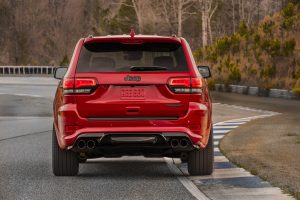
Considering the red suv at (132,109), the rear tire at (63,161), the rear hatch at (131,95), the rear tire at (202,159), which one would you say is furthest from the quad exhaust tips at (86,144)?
the rear tire at (202,159)

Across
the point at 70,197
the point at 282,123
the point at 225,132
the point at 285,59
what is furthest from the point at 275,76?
the point at 70,197

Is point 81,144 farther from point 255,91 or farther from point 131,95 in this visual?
point 255,91

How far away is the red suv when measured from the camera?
9938mm

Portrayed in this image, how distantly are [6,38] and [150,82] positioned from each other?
4175 inches

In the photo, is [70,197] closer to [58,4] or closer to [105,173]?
[105,173]

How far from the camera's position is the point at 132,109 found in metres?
9.93

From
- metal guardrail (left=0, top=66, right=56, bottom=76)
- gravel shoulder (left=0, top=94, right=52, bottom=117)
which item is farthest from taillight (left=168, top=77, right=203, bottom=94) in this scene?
metal guardrail (left=0, top=66, right=56, bottom=76)

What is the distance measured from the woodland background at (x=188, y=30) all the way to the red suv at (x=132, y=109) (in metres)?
21.9

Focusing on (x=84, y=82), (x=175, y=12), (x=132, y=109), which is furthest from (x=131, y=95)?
(x=175, y=12)

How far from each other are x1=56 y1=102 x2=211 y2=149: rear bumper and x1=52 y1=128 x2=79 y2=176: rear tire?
1.48 ft

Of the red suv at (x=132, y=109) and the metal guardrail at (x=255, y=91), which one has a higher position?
the red suv at (x=132, y=109)

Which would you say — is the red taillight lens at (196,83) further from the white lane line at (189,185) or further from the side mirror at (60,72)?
the side mirror at (60,72)

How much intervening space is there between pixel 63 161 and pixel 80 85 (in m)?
1.14

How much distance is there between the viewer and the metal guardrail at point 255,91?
1208 inches
